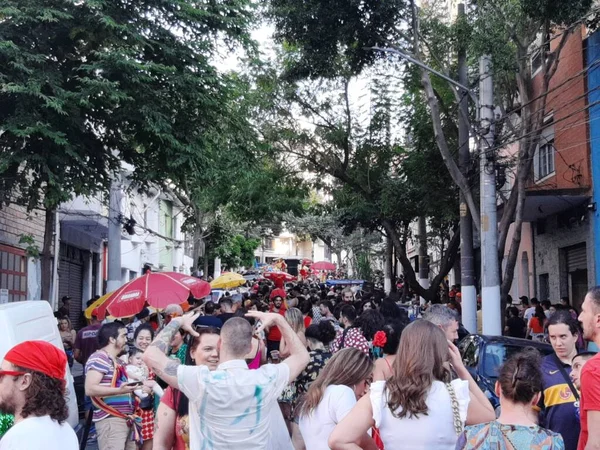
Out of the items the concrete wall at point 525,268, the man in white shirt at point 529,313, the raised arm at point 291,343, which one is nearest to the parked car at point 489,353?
the raised arm at point 291,343

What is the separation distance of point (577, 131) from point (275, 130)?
9608mm

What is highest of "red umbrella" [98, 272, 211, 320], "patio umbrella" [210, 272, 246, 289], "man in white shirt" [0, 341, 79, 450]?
"patio umbrella" [210, 272, 246, 289]

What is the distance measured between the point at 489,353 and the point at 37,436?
7846 mm

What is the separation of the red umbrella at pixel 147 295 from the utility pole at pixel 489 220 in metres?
5.94

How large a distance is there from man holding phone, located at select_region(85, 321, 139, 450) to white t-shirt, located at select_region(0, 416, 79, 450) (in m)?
3.58

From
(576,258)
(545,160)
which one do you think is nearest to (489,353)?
(576,258)

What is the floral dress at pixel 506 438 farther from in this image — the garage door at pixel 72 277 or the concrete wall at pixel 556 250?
the garage door at pixel 72 277

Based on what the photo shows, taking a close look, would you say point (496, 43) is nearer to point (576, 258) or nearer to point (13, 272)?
point (576, 258)

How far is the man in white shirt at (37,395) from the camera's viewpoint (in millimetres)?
3483

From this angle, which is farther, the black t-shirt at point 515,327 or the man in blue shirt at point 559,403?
the black t-shirt at point 515,327

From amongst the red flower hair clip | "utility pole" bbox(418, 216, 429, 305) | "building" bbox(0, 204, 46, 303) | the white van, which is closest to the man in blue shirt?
the red flower hair clip

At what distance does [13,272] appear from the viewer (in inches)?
768

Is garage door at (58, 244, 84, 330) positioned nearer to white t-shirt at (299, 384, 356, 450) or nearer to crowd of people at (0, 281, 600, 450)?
crowd of people at (0, 281, 600, 450)

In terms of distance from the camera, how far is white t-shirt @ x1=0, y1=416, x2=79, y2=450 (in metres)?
3.35
